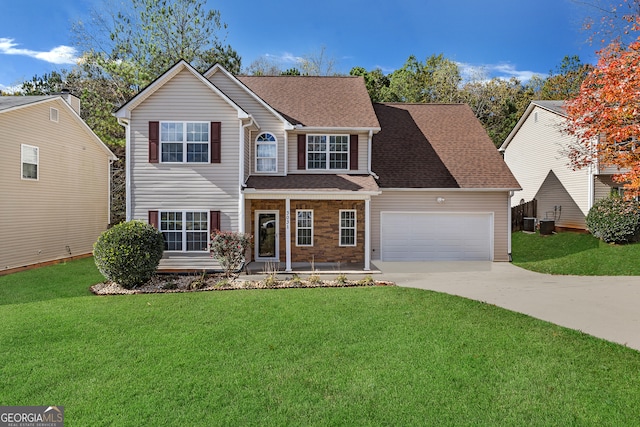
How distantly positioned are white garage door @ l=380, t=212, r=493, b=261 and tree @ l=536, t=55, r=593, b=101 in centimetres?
1967

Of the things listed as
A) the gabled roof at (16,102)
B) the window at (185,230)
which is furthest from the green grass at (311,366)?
the gabled roof at (16,102)

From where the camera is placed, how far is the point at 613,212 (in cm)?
1592

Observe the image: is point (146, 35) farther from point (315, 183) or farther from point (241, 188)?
point (315, 183)

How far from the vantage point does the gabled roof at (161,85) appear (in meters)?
12.4

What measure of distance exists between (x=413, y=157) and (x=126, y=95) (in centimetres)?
1828

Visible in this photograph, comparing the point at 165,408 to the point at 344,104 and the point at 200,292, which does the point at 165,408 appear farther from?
the point at 344,104

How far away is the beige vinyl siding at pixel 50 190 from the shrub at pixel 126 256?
538cm

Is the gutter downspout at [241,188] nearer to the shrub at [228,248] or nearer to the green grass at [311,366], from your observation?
the shrub at [228,248]

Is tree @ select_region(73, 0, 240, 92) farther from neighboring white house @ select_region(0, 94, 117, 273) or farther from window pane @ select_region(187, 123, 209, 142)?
window pane @ select_region(187, 123, 209, 142)

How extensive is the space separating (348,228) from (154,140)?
7737mm

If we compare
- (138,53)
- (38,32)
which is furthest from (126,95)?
(38,32)

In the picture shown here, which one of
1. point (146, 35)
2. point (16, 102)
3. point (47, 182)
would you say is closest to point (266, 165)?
point (47, 182)

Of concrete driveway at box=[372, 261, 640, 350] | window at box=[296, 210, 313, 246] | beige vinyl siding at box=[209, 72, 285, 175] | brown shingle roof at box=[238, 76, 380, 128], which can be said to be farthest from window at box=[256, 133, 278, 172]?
concrete driveway at box=[372, 261, 640, 350]

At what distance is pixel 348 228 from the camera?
596 inches
